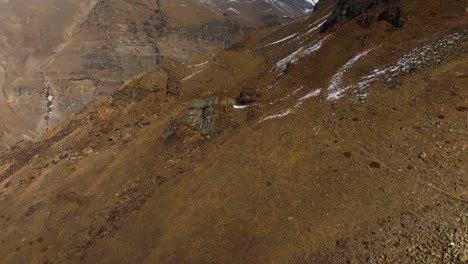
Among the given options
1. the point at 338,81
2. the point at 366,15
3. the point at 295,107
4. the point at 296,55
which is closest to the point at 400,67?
the point at 338,81

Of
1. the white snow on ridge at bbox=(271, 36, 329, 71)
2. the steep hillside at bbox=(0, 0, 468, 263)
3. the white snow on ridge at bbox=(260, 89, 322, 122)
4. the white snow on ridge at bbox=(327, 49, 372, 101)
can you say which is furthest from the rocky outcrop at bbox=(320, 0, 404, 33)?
the white snow on ridge at bbox=(260, 89, 322, 122)

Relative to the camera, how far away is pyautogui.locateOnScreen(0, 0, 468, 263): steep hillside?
25.6m

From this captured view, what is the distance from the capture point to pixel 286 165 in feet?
111

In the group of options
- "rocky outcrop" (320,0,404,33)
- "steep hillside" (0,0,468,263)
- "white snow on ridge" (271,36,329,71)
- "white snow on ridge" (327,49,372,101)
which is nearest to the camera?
"steep hillside" (0,0,468,263)

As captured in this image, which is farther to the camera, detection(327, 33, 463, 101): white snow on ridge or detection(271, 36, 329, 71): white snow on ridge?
detection(271, 36, 329, 71): white snow on ridge

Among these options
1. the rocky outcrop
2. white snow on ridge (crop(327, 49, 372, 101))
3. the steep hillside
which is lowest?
the steep hillside

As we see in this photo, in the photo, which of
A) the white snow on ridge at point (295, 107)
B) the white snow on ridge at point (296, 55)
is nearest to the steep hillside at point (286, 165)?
the white snow on ridge at point (295, 107)

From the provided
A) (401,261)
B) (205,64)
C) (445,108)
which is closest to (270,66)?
(205,64)

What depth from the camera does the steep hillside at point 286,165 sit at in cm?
2564

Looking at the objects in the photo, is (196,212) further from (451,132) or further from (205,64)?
(205,64)

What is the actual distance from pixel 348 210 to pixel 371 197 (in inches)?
74.6

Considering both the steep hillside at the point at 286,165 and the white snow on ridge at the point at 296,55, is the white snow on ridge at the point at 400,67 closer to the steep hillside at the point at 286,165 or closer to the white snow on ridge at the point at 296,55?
the steep hillside at the point at 286,165

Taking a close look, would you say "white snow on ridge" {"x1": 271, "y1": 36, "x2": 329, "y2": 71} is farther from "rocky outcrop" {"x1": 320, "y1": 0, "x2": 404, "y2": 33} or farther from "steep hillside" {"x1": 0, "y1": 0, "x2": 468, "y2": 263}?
"rocky outcrop" {"x1": 320, "y1": 0, "x2": 404, "y2": 33}

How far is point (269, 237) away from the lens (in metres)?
27.8
